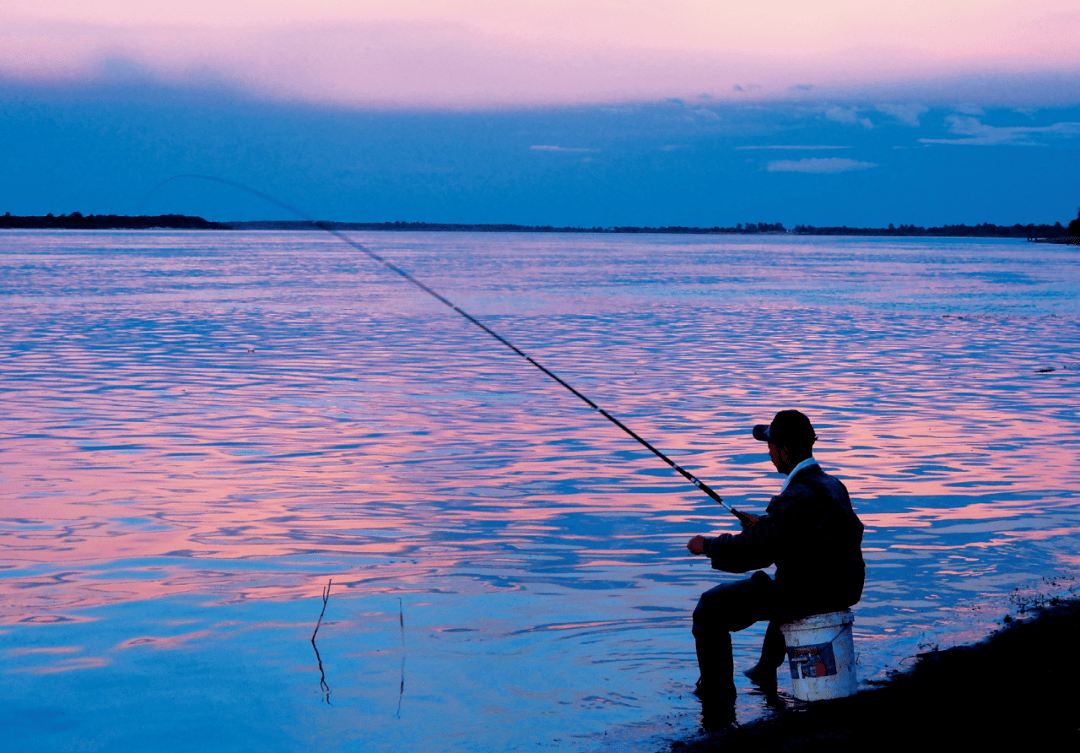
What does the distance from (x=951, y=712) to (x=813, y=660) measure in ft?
1.96

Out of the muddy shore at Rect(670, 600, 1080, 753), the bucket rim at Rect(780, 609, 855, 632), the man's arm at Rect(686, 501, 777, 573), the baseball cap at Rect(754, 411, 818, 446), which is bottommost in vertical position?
the muddy shore at Rect(670, 600, 1080, 753)

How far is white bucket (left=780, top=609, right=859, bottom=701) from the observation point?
4660 mm

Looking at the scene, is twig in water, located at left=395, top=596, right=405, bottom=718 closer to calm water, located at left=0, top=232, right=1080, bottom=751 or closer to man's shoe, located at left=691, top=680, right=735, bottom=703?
calm water, located at left=0, top=232, right=1080, bottom=751

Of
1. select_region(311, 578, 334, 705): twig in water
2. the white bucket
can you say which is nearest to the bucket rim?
the white bucket

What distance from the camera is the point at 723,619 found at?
4.79 meters

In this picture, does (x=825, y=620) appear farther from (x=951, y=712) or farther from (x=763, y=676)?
(x=763, y=676)

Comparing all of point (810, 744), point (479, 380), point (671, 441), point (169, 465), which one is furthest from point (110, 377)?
point (810, 744)

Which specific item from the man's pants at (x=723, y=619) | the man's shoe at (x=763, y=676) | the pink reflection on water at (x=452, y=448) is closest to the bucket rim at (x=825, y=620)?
the man's pants at (x=723, y=619)

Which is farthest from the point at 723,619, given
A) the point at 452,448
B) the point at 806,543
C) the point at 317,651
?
the point at 452,448

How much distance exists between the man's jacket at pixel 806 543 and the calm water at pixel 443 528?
83cm

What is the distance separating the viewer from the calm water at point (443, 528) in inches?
212

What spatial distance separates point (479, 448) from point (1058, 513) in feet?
17.2

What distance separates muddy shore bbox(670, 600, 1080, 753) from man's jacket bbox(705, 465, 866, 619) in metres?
0.53

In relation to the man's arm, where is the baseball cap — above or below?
above
